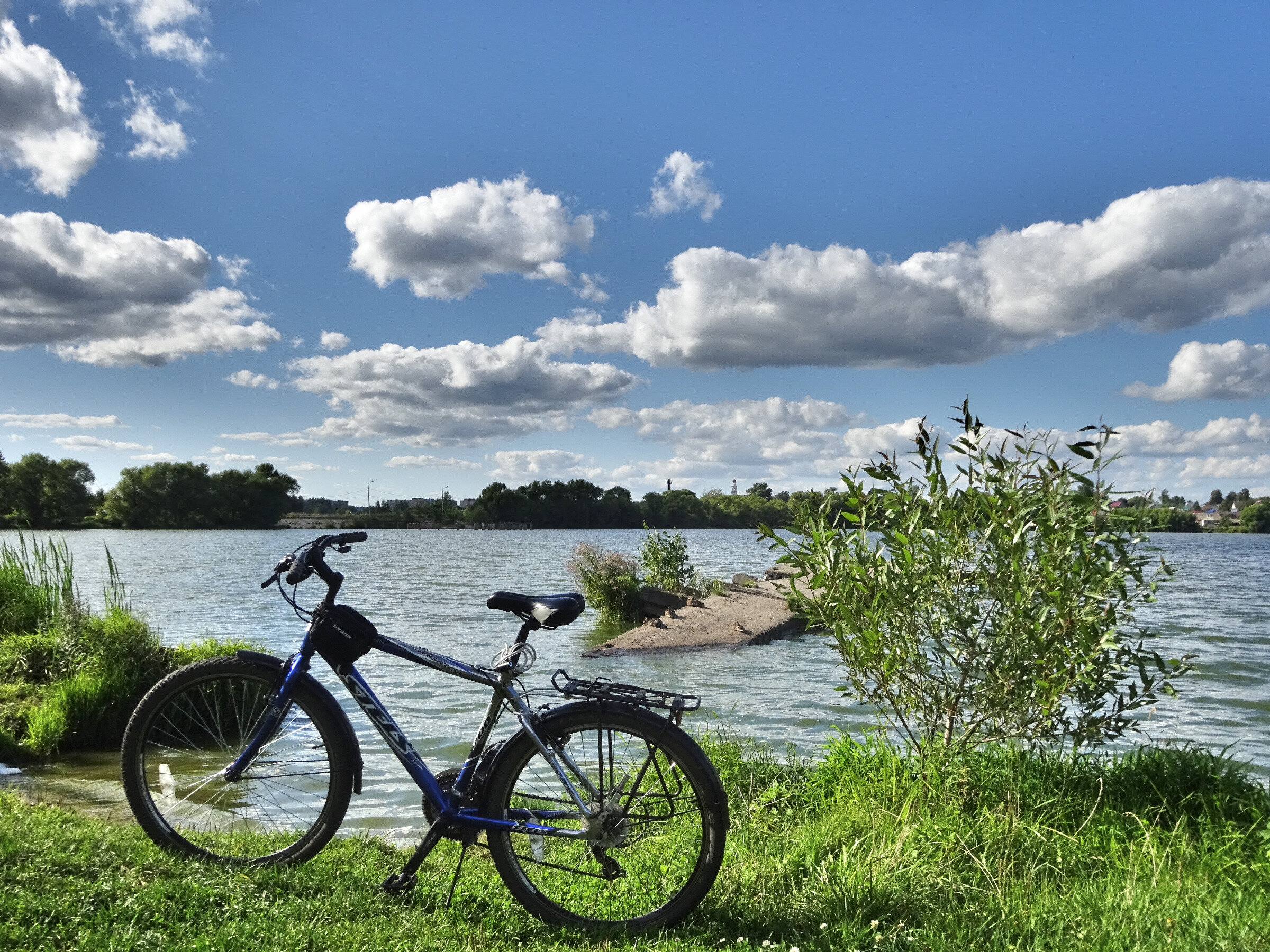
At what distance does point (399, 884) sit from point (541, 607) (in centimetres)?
155

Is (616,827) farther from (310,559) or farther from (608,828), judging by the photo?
(310,559)

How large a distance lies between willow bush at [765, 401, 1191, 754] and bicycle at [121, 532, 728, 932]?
2.08 m

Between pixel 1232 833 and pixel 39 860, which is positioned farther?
pixel 1232 833

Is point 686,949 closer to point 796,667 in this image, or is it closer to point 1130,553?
point 1130,553

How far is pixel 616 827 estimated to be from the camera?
148 inches

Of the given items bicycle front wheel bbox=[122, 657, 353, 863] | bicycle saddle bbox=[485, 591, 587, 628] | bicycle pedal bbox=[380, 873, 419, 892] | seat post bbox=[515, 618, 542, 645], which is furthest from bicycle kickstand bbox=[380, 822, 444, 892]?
bicycle saddle bbox=[485, 591, 587, 628]

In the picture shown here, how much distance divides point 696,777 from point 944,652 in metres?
2.56

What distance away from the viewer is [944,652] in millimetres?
5441

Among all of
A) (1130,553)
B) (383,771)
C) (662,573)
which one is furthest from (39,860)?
(662,573)

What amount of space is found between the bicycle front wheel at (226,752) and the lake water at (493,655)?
1322 mm

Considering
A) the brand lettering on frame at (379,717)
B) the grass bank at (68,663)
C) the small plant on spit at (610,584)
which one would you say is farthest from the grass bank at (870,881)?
the small plant on spit at (610,584)

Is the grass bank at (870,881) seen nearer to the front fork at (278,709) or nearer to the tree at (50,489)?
the front fork at (278,709)

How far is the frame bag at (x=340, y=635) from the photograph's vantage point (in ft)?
13.4

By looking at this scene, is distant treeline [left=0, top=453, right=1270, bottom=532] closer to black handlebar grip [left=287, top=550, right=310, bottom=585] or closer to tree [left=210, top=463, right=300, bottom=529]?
tree [left=210, top=463, right=300, bottom=529]
